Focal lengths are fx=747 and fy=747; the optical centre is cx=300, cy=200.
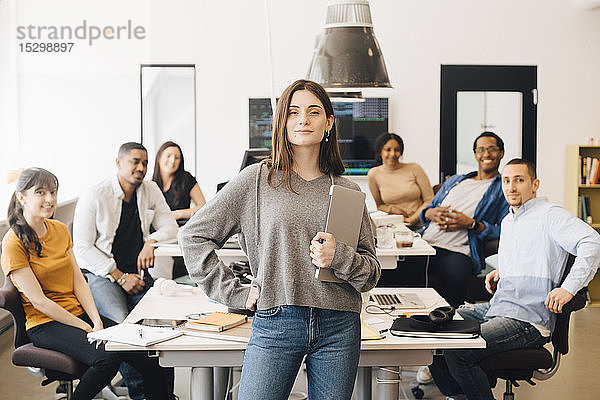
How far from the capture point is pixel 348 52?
13.4 ft

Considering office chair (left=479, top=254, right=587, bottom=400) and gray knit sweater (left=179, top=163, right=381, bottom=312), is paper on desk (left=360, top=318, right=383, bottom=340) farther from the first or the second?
office chair (left=479, top=254, right=587, bottom=400)

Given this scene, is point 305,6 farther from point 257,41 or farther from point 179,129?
point 179,129

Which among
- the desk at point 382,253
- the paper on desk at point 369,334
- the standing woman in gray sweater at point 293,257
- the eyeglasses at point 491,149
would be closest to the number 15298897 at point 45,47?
the desk at point 382,253

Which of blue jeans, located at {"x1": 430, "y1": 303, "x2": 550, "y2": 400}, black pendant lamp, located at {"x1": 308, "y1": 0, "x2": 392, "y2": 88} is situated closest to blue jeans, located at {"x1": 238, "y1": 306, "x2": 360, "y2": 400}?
blue jeans, located at {"x1": 430, "y1": 303, "x2": 550, "y2": 400}

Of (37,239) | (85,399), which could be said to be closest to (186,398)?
(85,399)

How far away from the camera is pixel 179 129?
7.58m

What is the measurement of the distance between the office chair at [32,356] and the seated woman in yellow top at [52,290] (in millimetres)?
29

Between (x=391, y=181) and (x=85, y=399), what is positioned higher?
(x=391, y=181)

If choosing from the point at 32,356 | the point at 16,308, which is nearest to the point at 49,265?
the point at 16,308

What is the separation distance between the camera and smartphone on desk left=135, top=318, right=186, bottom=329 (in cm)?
283

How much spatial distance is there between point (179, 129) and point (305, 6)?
5.85 ft

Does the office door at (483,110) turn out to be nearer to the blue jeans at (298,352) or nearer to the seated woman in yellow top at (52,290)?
the seated woman in yellow top at (52,290)

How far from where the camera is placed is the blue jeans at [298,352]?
202 cm

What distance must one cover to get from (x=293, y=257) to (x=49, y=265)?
5.99 feet
